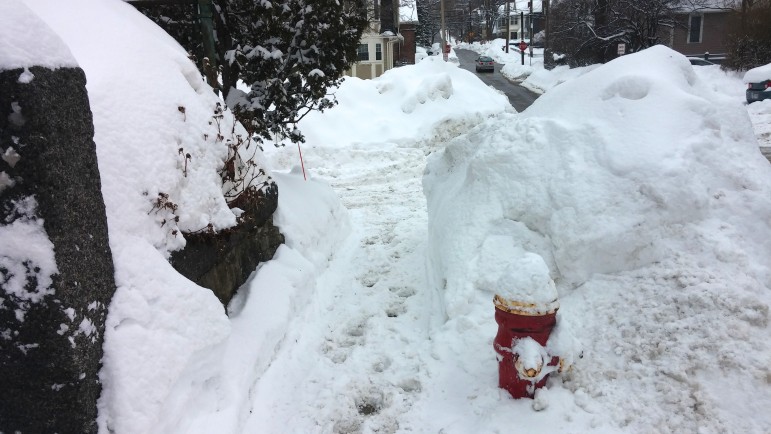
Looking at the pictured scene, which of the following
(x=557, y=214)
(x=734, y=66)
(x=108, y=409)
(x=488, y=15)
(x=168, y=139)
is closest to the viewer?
(x=108, y=409)

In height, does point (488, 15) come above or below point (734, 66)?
above

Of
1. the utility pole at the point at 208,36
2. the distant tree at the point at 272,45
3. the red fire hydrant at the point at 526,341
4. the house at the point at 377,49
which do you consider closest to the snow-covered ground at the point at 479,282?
the red fire hydrant at the point at 526,341

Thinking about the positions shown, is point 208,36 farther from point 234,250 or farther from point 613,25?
point 613,25

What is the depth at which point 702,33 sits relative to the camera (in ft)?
125

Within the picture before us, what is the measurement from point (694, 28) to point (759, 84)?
2653 centimetres

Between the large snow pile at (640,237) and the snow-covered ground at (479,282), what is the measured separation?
0.06ft

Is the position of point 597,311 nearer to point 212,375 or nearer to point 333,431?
point 333,431

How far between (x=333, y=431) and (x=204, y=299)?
4.33ft

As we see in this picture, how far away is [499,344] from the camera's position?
11.8 feet

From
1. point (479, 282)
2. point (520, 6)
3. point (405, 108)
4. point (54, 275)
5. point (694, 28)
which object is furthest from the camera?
point (520, 6)

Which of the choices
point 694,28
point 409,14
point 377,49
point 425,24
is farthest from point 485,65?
point 425,24

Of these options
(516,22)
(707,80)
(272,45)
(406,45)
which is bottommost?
(707,80)

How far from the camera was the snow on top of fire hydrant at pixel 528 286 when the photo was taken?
340 centimetres

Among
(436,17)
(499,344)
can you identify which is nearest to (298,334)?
(499,344)
